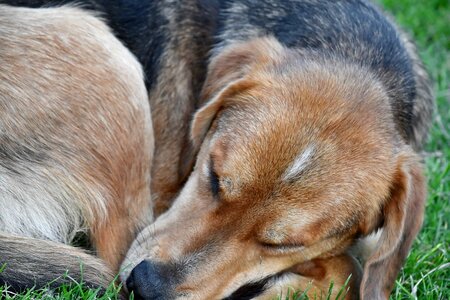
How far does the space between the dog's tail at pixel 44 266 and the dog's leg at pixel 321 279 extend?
93 cm

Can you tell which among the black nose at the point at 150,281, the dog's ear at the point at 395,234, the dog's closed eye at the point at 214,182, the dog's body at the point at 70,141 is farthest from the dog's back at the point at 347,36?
the black nose at the point at 150,281

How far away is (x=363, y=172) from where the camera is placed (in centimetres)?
416

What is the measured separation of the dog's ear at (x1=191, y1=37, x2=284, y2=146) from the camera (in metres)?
4.41

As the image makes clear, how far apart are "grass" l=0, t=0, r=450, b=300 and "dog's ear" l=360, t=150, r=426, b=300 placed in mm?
325

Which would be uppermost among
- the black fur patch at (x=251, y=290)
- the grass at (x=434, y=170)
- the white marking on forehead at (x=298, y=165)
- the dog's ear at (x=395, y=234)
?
the white marking on forehead at (x=298, y=165)

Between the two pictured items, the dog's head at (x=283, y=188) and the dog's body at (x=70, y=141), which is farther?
the dog's body at (x=70, y=141)

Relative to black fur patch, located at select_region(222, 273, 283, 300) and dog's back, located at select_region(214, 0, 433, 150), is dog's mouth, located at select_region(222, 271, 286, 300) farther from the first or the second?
dog's back, located at select_region(214, 0, 433, 150)

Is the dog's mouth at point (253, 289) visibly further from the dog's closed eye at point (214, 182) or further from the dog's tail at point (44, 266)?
the dog's tail at point (44, 266)

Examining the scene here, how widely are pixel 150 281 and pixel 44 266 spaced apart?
0.52 metres

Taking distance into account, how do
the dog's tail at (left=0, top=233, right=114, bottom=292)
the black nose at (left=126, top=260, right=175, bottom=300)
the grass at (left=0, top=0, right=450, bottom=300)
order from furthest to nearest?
the grass at (left=0, top=0, right=450, bottom=300) < the black nose at (left=126, top=260, right=175, bottom=300) < the dog's tail at (left=0, top=233, right=114, bottom=292)

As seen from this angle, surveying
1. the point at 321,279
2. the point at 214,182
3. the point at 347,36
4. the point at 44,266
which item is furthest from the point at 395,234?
the point at 44,266

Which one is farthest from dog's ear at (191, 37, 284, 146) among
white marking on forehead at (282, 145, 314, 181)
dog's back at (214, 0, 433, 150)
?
white marking on forehead at (282, 145, 314, 181)

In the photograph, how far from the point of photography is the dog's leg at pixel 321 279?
4320 mm

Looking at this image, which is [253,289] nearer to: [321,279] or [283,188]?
→ [321,279]
